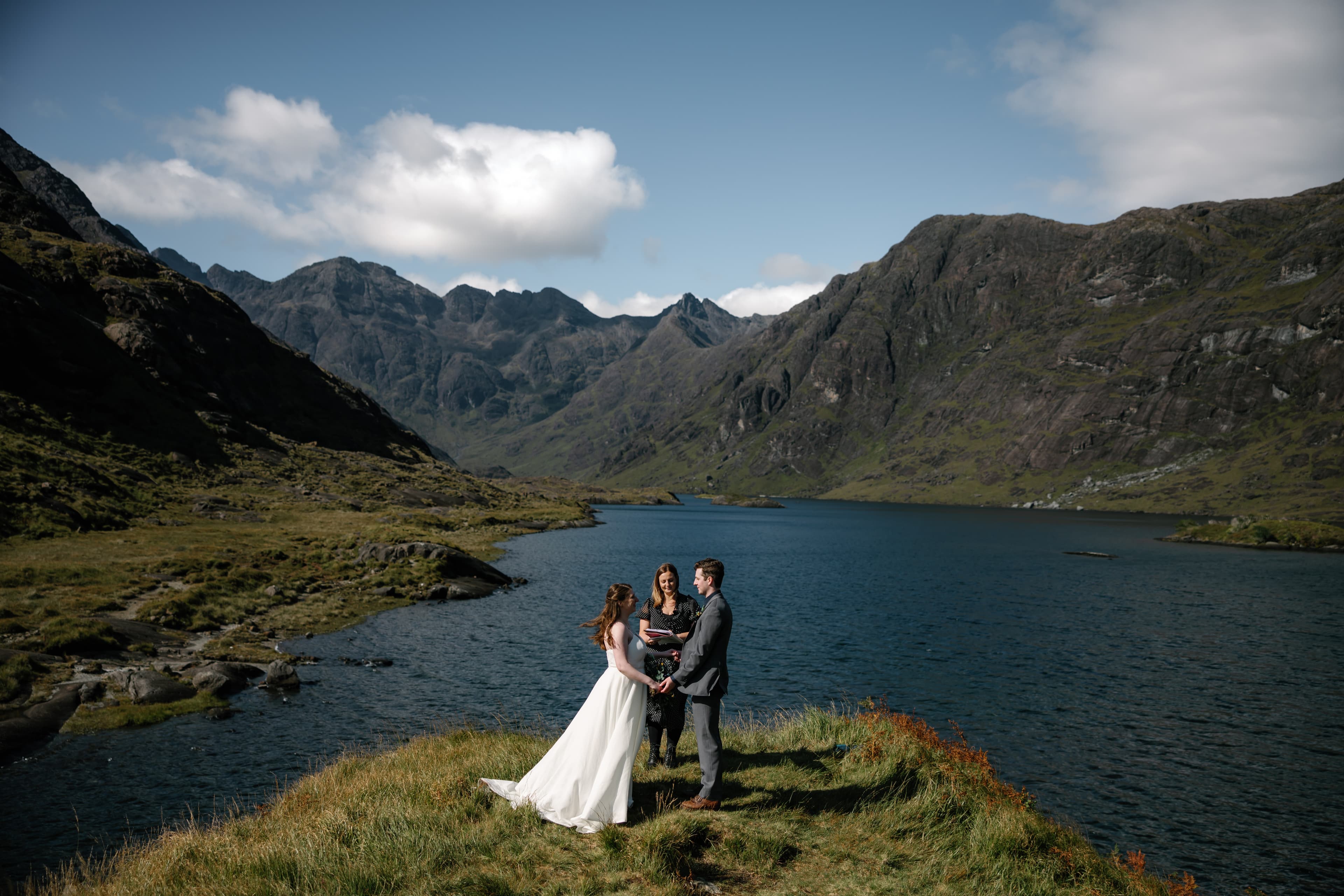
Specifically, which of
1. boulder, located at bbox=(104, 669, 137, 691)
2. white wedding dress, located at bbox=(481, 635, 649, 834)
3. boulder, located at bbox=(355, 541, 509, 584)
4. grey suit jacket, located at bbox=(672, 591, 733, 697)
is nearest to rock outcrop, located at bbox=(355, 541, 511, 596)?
boulder, located at bbox=(355, 541, 509, 584)

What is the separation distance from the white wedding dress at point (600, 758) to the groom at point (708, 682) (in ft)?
2.93

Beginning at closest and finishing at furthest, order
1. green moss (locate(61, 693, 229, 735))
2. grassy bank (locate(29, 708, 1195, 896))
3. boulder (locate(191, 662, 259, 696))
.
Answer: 1. grassy bank (locate(29, 708, 1195, 896))
2. green moss (locate(61, 693, 229, 735))
3. boulder (locate(191, 662, 259, 696))

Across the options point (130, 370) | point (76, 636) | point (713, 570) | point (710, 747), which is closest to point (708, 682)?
point (710, 747)

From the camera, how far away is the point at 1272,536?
128 meters

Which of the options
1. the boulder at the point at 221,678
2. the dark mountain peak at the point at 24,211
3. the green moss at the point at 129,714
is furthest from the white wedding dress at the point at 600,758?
the dark mountain peak at the point at 24,211

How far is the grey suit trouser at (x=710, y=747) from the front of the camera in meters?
12.6

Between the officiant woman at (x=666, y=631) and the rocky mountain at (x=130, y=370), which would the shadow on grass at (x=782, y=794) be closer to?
the officiant woman at (x=666, y=631)

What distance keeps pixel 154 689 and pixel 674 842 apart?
26.9 m

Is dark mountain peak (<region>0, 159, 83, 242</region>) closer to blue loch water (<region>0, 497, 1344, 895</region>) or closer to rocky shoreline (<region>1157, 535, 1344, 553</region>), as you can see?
blue loch water (<region>0, 497, 1344, 895</region>)

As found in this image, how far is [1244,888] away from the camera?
18594 millimetres

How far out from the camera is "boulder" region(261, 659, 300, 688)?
102ft

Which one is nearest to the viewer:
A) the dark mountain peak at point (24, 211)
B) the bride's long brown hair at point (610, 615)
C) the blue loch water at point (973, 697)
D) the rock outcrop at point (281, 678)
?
the bride's long brown hair at point (610, 615)

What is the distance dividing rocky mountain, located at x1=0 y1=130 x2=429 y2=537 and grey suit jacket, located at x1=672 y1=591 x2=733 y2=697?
217 ft

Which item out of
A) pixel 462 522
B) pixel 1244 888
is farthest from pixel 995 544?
pixel 1244 888
